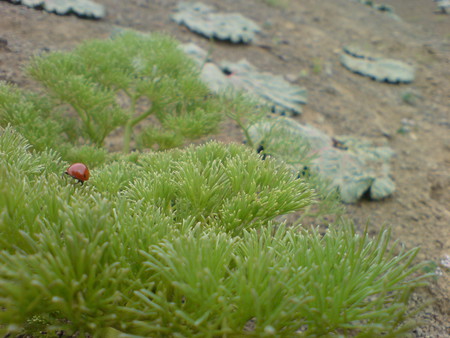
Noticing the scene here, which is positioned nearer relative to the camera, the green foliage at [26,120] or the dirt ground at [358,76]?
the green foliage at [26,120]

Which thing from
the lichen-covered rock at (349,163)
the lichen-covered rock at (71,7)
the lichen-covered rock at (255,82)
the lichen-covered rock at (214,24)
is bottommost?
the lichen-covered rock at (349,163)

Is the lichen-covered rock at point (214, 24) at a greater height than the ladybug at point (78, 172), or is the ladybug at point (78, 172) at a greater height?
the lichen-covered rock at point (214, 24)

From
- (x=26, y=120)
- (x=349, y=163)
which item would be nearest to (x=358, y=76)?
(x=349, y=163)

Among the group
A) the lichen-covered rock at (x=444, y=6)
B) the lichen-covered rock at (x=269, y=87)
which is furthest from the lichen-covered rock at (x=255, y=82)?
the lichen-covered rock at (x=444, y=6)

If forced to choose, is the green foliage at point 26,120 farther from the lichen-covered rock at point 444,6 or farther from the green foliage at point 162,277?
the lichen-covered rock at point 444,6

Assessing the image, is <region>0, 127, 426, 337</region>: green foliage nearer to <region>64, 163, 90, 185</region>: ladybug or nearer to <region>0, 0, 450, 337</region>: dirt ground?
<region>64, 163, 90, 185</region>: ladybug

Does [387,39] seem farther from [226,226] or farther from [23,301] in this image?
[23,301]

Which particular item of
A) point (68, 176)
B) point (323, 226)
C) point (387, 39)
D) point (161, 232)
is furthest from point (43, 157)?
point (387, 39)
